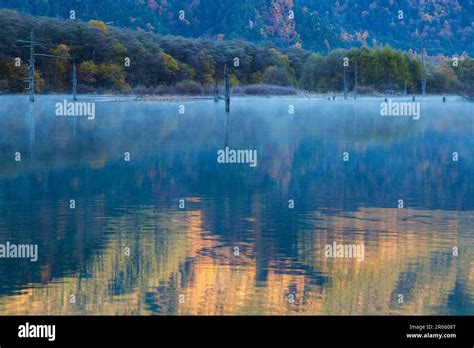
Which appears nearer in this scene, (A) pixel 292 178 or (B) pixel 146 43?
(A) pixel 292 178

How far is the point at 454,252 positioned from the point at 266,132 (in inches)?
897

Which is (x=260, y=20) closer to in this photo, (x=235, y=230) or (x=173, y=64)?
(x=173, y=64)

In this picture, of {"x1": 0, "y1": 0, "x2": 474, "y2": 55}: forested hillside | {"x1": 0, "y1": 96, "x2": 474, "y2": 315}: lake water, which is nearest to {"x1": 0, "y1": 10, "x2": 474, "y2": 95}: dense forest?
{"x1": 0, "y1": 0, "x2": 474, "y2": 55}: forested hillside

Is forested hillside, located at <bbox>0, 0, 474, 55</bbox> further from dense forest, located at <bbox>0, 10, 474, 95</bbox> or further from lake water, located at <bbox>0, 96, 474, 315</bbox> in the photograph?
lake water, located at <bbox>0, 96, 474, 315</bbox>

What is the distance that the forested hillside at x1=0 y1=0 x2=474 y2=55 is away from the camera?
504ft

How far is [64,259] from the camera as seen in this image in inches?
472

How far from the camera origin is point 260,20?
17638cm

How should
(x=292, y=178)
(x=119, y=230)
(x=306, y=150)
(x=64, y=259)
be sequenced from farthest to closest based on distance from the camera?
(x=306, y=150), (x=292, y=178), (x=119, y=230), (x=64, y=259)

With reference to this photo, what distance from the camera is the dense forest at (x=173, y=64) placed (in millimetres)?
105312

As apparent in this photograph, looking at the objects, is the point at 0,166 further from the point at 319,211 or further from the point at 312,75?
the point at 312,75

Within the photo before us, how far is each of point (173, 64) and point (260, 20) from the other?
5737 centimetres

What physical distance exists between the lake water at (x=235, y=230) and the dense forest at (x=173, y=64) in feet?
246

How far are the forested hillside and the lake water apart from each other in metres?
127
